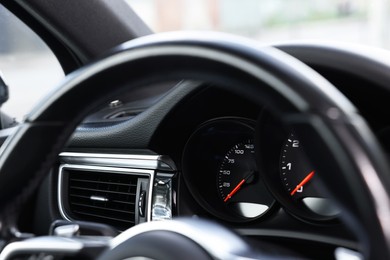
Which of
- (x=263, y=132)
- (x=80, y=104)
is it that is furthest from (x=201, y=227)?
(x=263, y=132)

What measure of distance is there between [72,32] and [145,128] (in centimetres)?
42

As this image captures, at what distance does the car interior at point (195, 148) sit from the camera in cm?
68

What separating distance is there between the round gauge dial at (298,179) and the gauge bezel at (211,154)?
0.40 ft

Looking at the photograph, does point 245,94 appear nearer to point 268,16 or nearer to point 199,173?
point 199,173

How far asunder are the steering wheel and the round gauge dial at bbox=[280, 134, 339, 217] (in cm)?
69

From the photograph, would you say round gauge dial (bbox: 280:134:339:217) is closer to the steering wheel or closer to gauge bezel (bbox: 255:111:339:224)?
gauge bezel (bbox: 255:111:339:224)

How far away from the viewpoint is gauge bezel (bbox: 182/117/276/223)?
1723 millimetres

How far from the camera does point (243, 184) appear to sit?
5.65 feet

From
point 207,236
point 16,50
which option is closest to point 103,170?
point 16,50

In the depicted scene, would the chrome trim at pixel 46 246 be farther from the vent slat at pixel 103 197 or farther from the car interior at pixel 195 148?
the vent slat at pixel 103 197

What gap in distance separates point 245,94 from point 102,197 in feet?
3.77

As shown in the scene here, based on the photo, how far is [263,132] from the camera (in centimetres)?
160

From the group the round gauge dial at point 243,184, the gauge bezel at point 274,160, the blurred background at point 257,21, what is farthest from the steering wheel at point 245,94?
the blurred background at point 257,21

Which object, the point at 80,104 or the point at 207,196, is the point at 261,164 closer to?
the point at 207,196
